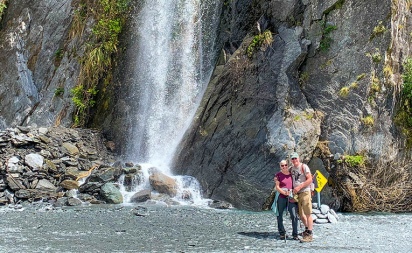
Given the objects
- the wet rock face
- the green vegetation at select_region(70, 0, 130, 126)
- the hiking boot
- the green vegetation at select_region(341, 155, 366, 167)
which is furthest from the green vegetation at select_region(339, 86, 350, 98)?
the green vegetation at select_region(70, 0, 130, 126)

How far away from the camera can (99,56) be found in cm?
1795

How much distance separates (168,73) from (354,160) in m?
7.65

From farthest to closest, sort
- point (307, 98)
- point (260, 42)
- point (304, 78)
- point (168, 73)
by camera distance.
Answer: point (168, 73) < point (260, 42) < point (304, 78) < point (307, 98)

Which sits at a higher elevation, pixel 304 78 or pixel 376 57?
pixel 376 57

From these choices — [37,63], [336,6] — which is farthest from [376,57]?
[37,63]

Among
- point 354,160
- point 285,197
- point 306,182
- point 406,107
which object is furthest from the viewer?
point 406,107

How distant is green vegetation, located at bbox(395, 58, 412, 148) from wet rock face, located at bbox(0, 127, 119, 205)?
8.11m

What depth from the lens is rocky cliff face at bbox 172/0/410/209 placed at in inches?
489

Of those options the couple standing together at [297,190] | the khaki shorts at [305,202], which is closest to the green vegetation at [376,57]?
the couple standing together at [297,190]

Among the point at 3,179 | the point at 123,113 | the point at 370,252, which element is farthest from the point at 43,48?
the point at 370,252

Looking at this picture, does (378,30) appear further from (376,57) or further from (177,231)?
(177,231)

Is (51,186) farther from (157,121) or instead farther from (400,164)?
(400,164)

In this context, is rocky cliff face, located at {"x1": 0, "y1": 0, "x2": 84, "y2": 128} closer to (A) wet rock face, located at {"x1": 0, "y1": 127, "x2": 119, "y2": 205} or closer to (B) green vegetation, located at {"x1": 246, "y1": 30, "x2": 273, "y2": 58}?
(A) wet rock face, located at {"x1": 0, "y1": 127, "x2": 119, "y2": 205}

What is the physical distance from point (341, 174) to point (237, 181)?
2.70m
